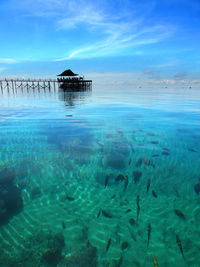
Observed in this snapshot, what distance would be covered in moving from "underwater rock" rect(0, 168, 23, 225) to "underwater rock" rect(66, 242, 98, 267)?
195cm

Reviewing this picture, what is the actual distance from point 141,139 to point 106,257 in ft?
21.1

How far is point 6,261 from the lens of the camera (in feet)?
10.6

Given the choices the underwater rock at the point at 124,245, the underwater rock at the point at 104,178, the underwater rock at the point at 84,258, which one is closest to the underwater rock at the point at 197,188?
the underwater rock at the point at 104,178

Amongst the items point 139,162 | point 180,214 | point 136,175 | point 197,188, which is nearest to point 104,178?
point 136,175

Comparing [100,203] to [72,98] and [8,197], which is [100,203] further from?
[72,98]

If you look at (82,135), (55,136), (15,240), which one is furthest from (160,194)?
(55,136)

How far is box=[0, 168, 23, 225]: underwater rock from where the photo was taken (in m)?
4.23

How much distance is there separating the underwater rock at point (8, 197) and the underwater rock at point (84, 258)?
1.95m

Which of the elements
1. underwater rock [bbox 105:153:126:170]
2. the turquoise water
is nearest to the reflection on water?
the turquoise water

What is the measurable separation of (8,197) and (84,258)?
2.84 metres

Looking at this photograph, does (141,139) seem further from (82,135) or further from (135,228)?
(135,228)

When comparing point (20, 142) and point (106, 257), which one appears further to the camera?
point (20, 142)

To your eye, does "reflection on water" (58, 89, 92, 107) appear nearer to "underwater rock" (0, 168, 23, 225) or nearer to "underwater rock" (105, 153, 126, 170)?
"underwater rock" (105, 153, 126, 170)

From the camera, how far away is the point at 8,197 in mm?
4723
